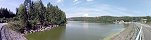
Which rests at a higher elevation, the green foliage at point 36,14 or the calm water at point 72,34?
the green foliage at point 36,14

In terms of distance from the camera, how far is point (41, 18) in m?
94.5

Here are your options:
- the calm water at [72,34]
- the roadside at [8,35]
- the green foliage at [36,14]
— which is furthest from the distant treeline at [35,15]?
the roadside at [8,35]

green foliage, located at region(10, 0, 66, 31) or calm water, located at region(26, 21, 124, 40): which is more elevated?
green foliage, located at region(10, 0, 66, 31)

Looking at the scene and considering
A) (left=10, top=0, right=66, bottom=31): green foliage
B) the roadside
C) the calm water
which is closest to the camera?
the roadside

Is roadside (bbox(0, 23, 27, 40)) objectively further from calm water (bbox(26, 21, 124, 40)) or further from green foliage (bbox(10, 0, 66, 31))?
green foliage (bbox(10, 0, 66, 31))

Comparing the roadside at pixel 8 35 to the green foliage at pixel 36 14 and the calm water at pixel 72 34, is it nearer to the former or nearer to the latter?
the calm water at pixel 72 34

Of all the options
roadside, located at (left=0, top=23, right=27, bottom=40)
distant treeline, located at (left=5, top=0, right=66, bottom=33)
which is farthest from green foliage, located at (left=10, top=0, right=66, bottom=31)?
roadside, located at (left=0, top=23, right=27, bottom=40)

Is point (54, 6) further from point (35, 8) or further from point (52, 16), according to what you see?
point (35, 8)

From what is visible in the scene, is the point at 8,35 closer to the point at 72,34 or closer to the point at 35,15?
the point at 72,34

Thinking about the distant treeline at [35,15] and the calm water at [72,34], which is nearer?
the calm water at [72,34]

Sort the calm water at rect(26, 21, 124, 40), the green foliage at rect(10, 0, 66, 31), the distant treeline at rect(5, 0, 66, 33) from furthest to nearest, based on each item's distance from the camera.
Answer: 1. the green foliage at rect(10, 0, 66, 31)
2. the distant treeline at rect(5, 0, 66, 33)
3. the calm water at rect(26, 21, 124, 40)

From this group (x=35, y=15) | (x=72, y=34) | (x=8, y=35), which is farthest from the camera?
(x=35, y=15)

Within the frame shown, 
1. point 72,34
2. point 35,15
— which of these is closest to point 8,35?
point 72,34

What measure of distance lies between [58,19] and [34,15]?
90.0ft
